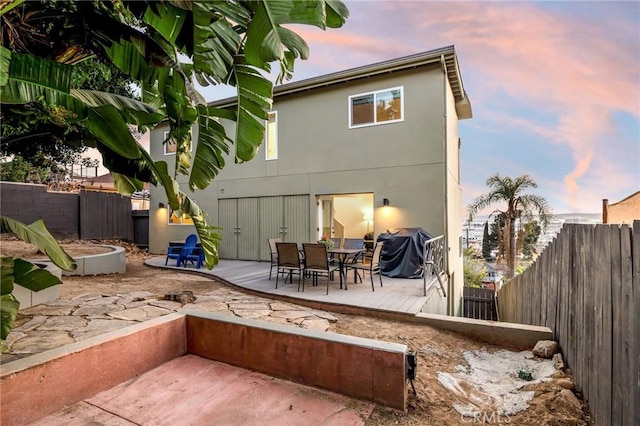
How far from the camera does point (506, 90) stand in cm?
1488

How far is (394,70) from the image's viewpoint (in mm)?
8047

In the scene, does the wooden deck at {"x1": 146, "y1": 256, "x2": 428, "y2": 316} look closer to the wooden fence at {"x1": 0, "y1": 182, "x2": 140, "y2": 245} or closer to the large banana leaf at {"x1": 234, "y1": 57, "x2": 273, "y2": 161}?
the large banana leaf at {"x1": 234, "y1": 57, "x2": 273, "y2": 161}

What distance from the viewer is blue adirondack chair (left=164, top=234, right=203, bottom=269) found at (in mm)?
8842

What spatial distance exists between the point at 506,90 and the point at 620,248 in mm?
15897

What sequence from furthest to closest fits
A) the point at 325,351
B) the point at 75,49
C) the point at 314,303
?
the point at 314,303 < the point at 75,49 < the point at 325,351

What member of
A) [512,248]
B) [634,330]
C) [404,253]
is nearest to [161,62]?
[634,330]

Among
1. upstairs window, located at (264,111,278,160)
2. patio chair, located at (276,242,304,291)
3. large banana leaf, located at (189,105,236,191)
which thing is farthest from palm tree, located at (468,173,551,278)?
large banana leaf, located at (189,105,236,191)

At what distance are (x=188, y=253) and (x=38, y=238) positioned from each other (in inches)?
291

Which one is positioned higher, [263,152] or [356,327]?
[263,152]

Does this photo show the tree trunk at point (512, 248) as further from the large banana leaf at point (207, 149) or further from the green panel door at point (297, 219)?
the large banana leaf at point (207, 149)

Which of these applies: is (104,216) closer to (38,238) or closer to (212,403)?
(38,238)

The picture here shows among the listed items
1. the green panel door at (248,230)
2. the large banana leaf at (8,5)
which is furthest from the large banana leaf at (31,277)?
the green panel door at (248,230)

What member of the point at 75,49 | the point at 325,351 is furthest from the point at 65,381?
the point at 75,49

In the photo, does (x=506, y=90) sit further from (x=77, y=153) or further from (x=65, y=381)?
(x=77, y=153)
